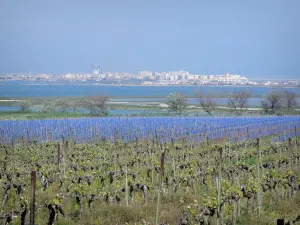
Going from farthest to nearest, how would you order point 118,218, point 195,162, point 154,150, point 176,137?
point 176,137
point 154,150
point 195,162
point 118,218

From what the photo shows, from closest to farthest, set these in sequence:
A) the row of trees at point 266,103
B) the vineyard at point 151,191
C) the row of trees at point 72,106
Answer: the vineyard at point 151,191, the row of trees at point 266,103, the row of trees at point 72,106

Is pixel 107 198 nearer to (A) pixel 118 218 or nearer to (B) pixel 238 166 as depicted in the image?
(A) pixel 118 218

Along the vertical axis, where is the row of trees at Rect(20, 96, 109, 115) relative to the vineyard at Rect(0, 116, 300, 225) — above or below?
below

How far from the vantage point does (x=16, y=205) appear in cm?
1077

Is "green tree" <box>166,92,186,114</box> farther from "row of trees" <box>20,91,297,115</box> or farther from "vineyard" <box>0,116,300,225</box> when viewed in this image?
"vineyard" <box>0,116,300,225</box>

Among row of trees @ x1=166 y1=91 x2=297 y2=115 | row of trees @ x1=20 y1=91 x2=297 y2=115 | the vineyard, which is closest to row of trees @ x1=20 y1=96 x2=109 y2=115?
row of trees @ x1=20 y1=91 x2=297 y2=115

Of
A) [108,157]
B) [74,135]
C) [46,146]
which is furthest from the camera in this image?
[74,135]

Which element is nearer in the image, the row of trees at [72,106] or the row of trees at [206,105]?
the row of trees at [206,105]

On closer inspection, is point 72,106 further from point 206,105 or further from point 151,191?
point 151,191

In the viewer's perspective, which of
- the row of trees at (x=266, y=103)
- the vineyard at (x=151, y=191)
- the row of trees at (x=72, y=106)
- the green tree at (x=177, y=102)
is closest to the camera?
the vineyard at (x=151, y=191)

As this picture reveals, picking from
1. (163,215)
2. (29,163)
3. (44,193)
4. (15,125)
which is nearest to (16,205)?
(44,193)

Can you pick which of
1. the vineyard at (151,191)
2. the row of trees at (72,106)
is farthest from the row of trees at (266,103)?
the vineyard at (151,191)

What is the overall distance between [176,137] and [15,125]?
13929 mm

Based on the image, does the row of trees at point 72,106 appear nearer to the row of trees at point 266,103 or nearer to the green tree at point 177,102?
the green tree at point 177,102
